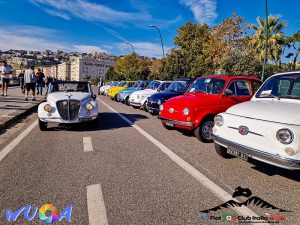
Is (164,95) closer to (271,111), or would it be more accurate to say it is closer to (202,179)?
(271,111)

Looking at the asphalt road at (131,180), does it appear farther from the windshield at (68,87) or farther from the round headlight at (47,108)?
the windshield at (68,87)

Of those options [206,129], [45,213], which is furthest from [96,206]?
[206,129]

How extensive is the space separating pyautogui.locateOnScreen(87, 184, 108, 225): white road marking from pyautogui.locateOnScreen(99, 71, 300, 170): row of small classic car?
2453mm

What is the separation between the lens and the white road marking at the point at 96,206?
10.6 ft

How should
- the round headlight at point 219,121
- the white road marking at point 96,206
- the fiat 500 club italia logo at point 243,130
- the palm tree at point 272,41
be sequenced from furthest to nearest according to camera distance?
the palm tree at point 272,41 → the round headlight at point 219,121 → the fiat 500 club italia logo at point 243,130 → the white road marking at point 96,206

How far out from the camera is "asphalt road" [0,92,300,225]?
349 centimetres

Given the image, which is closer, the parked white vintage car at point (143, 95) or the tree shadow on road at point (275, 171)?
the tree shadow on road at point (275, 171)

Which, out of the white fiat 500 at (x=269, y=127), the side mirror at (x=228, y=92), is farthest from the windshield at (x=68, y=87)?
the white fiat 500 at (x=269, y=127)

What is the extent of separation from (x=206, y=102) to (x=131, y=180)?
154 inches

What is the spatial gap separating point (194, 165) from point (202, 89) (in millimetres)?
3743

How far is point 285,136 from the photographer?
425 cm

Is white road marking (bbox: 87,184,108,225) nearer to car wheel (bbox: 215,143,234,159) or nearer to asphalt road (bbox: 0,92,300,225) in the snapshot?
asphalt road (bbox: 0,92,300,225)

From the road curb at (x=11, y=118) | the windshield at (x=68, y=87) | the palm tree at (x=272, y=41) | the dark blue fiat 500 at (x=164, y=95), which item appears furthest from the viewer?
the palm tree at (x=272, y=41)

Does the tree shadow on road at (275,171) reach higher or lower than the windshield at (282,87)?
lower
